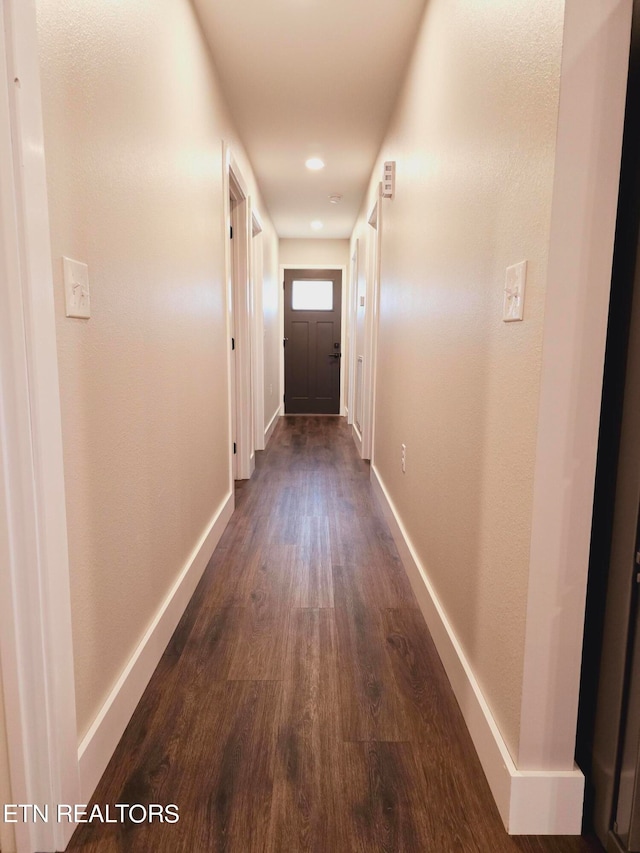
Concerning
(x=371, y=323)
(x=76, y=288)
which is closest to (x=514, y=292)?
(x=76, y=288)

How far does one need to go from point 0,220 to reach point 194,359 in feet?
4.66

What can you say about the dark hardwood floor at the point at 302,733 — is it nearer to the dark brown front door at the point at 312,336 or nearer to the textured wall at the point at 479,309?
the textured wall at the point at 479,309

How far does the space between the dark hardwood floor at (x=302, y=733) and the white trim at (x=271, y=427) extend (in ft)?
10.4

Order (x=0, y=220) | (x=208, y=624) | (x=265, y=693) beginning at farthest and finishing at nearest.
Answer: (x=208, y=624) → (x=265, y=693) → (x=0, y=220)

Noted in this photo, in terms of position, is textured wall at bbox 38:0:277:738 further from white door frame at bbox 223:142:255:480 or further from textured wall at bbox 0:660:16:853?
white door frame at bbox 223:142:255:480

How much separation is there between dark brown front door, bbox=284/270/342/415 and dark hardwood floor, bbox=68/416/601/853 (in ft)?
17.3

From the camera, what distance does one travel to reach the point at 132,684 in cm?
151

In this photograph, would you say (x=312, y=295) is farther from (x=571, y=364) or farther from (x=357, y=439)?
(x=571, y=364)

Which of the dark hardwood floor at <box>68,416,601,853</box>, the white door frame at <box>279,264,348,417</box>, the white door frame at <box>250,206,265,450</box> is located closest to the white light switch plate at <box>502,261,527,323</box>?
the dark hardwood floor at <box>68,416,601,853</box>

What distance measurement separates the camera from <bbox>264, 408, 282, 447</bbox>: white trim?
224 inches

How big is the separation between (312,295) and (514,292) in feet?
21.6

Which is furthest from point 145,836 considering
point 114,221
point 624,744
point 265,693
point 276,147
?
point 276,147

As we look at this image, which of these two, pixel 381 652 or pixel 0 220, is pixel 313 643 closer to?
pixel 381 652

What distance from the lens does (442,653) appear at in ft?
5.86
